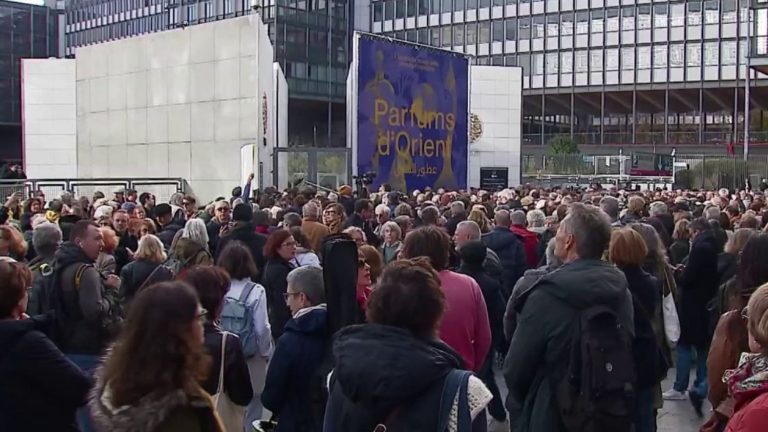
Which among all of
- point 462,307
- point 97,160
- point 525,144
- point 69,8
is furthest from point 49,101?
point 69,8


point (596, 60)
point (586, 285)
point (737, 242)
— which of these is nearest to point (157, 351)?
point (586, 285)

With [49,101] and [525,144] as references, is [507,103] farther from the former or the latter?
[525,144]

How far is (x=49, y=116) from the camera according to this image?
34.6m

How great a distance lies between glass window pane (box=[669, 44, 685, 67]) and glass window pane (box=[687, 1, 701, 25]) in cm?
176

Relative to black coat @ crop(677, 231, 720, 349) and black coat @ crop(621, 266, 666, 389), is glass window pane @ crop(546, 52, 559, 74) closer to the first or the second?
black coat @ crop(677, 231, 720, 349)

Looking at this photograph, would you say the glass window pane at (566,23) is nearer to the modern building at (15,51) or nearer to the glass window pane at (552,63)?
the glass window pane at (552,63)

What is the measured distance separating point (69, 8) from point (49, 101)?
65.3 metres

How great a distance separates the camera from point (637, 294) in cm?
595

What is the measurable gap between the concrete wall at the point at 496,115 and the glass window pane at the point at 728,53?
85.1ft

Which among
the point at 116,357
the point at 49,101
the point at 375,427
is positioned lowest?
the point at 375,427

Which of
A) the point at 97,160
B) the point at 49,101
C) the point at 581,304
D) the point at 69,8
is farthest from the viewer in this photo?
the point at 69,8

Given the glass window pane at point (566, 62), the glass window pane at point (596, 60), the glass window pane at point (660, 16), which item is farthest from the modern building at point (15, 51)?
the glass window pane at point (660, 16)

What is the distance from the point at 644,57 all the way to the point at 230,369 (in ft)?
204

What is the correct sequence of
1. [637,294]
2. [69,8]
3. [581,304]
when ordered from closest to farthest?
[581,304]
[637,294]
[69,8]
